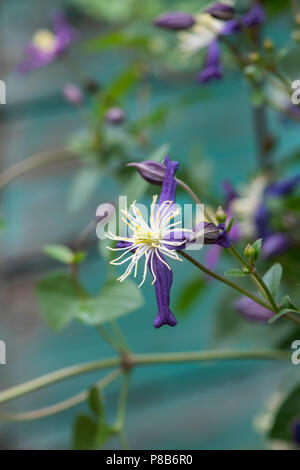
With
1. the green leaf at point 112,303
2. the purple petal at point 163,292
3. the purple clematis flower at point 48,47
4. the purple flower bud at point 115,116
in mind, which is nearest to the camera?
the purple petal at point 163,292

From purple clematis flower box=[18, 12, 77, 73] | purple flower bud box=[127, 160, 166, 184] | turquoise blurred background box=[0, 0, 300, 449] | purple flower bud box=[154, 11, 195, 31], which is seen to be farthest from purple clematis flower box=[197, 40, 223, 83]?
turquoise blurred background box=[0, 0, 300, 449]

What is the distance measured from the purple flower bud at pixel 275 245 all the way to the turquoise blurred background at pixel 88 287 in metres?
0.43

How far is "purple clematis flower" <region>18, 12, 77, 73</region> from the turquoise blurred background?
9.7 inches

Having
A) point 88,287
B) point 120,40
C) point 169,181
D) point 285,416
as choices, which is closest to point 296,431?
point 285,416

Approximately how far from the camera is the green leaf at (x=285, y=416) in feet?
1.42

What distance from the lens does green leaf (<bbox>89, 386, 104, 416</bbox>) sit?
1.27ft

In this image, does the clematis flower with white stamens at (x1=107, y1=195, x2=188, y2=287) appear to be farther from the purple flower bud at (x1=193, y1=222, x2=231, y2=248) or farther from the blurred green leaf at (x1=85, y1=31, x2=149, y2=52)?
the blurred green leaf at (x1=85, y1=31, x2=149, y2=52)

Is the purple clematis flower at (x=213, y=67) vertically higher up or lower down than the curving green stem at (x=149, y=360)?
higher up

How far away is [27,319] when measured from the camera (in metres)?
0.93

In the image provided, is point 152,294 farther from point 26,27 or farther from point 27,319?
point 26,27

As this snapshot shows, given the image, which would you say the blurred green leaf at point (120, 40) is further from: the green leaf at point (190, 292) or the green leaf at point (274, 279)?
the green leaf at point (274, 279)

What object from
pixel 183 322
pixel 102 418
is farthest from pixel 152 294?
pixel 102 418

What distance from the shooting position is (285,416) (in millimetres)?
434

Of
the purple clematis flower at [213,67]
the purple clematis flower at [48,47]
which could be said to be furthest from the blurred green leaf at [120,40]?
the purple clematis flower at [213,67]
